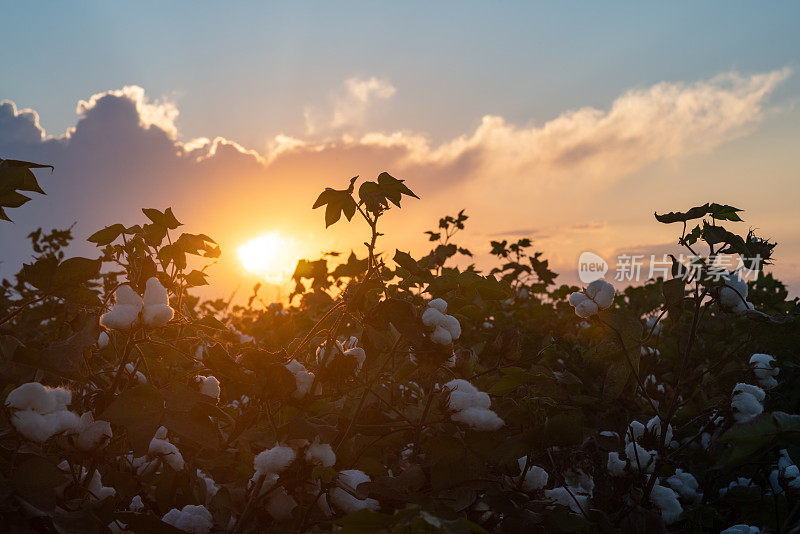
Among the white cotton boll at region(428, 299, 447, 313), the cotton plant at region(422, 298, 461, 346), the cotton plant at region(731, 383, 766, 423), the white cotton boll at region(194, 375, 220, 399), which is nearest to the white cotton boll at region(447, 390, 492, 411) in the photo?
the cotton plant at region(422, 298, 461, 346)

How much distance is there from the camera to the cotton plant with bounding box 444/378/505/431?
1708 millimetres

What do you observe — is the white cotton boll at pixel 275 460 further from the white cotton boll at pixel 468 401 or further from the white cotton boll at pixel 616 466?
the white cotton boll at pixel 616 466

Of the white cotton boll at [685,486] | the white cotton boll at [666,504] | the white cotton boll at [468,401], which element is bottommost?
the white cotton boll at [685,486]

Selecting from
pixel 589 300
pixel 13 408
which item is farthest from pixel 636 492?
pixel 13 408

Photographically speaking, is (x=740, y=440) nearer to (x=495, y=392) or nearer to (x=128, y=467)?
(x=495, y=392)

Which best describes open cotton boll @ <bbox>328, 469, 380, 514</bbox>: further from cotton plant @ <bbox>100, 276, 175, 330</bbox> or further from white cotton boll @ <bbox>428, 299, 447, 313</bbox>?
cotton plant @ <bbox>100, 276, 175, 330</bbox>

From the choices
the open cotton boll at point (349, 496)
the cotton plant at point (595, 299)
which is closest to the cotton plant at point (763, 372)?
the cotton plant at point (595, 299)

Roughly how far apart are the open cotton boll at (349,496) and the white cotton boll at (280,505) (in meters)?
0.12

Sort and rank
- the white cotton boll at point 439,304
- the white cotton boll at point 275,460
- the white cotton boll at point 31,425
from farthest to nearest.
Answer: the white cotton boll at point 439,304
the white cotton boll at point 275,460
the white cotton boll at point 31,425

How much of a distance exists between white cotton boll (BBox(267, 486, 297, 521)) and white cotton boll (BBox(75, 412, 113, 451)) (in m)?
0.49

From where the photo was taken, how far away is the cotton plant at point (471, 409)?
5.60ft

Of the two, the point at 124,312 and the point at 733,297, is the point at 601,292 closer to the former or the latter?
the point at 733,297

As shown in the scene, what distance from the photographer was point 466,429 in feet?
5.95

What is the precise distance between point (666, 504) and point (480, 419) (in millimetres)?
1103
